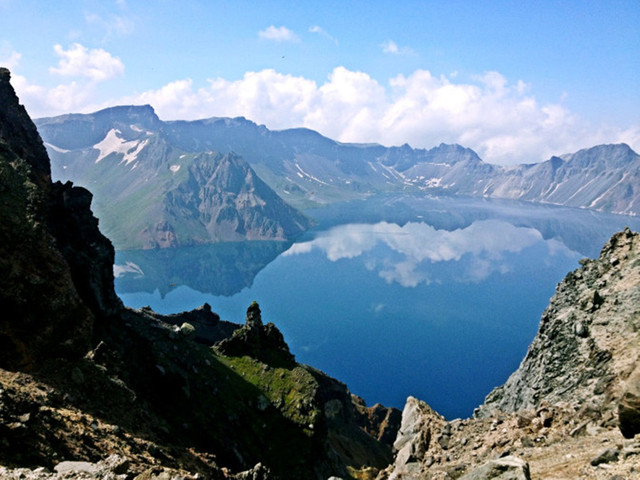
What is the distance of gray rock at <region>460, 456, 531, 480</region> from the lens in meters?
12.9

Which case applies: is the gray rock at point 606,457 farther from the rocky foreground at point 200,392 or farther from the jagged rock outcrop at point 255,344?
the jagged rock outcrop at point 255,344

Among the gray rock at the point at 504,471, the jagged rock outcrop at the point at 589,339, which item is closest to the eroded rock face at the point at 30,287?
the gray rock at the point at 504,471

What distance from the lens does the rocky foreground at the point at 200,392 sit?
1593 cm

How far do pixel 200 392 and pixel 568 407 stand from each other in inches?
1562

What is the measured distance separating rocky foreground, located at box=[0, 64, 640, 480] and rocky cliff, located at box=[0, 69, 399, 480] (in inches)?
5.5

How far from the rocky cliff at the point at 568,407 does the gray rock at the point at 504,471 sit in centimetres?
3

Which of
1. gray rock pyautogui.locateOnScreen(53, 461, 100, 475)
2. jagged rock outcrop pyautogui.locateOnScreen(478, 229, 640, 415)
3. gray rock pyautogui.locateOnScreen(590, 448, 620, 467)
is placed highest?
jagged rock outcrop pyautogui.locateOnScreen(478, 229, 640, 415)

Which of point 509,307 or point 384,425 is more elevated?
point 509,307

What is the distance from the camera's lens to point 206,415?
44781 millimetres

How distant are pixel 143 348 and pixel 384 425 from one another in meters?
67.1

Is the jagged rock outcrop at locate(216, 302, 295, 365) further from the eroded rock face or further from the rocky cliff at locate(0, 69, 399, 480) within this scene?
the eroded rock face

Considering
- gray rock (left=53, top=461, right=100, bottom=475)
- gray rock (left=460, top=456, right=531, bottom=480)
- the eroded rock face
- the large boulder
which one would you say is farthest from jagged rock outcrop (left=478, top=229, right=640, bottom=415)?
the eroded rock face

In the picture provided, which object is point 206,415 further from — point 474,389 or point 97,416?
point 474,389

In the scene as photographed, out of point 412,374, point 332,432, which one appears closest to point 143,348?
point 332,432
